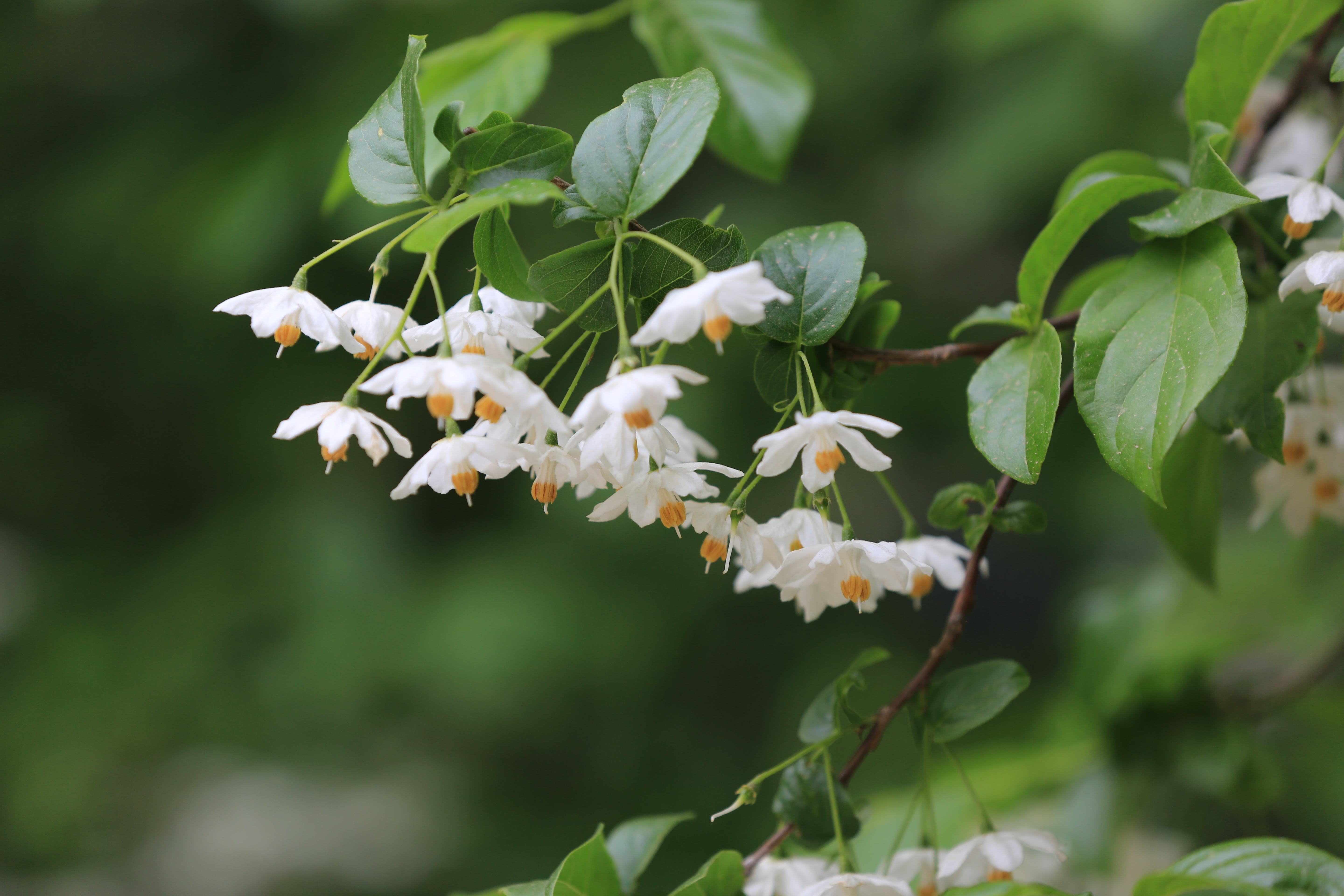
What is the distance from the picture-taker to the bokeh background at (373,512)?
1.78m

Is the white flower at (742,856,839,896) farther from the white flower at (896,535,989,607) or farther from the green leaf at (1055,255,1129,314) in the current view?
the green leaf at (1055,255,1129,314)

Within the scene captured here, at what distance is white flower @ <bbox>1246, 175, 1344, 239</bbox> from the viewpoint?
17.8 inches

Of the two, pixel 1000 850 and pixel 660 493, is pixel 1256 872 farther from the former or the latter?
pixel 660 493

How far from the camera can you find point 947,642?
0.46m

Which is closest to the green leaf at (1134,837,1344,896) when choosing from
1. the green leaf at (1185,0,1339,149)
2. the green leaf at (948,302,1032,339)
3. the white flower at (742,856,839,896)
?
the white flower at (742,856,839,896)

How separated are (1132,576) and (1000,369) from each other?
1241mm

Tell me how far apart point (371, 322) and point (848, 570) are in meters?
0.25

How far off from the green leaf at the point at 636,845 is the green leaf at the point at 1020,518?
0.23 m

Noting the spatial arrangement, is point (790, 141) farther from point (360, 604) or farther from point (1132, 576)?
point (360, 604)

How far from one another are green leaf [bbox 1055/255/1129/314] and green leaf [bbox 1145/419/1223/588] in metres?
0.11

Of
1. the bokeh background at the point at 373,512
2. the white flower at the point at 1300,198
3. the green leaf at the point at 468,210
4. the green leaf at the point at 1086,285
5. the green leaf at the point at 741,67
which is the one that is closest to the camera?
the green leaf at the point at 468,210

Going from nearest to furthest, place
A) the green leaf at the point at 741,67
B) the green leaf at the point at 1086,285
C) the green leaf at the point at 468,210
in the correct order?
1. the green leaf at the point at 468,210
2. the green leaf at the point at 1086,285
3. the green leaf at the point at 741,67

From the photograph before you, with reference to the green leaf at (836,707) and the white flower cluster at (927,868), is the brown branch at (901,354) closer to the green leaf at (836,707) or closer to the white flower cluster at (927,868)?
the green leaf at (836,707)

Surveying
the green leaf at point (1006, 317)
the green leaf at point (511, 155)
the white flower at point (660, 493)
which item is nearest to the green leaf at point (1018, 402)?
the green leaf at point (1006, 317)
